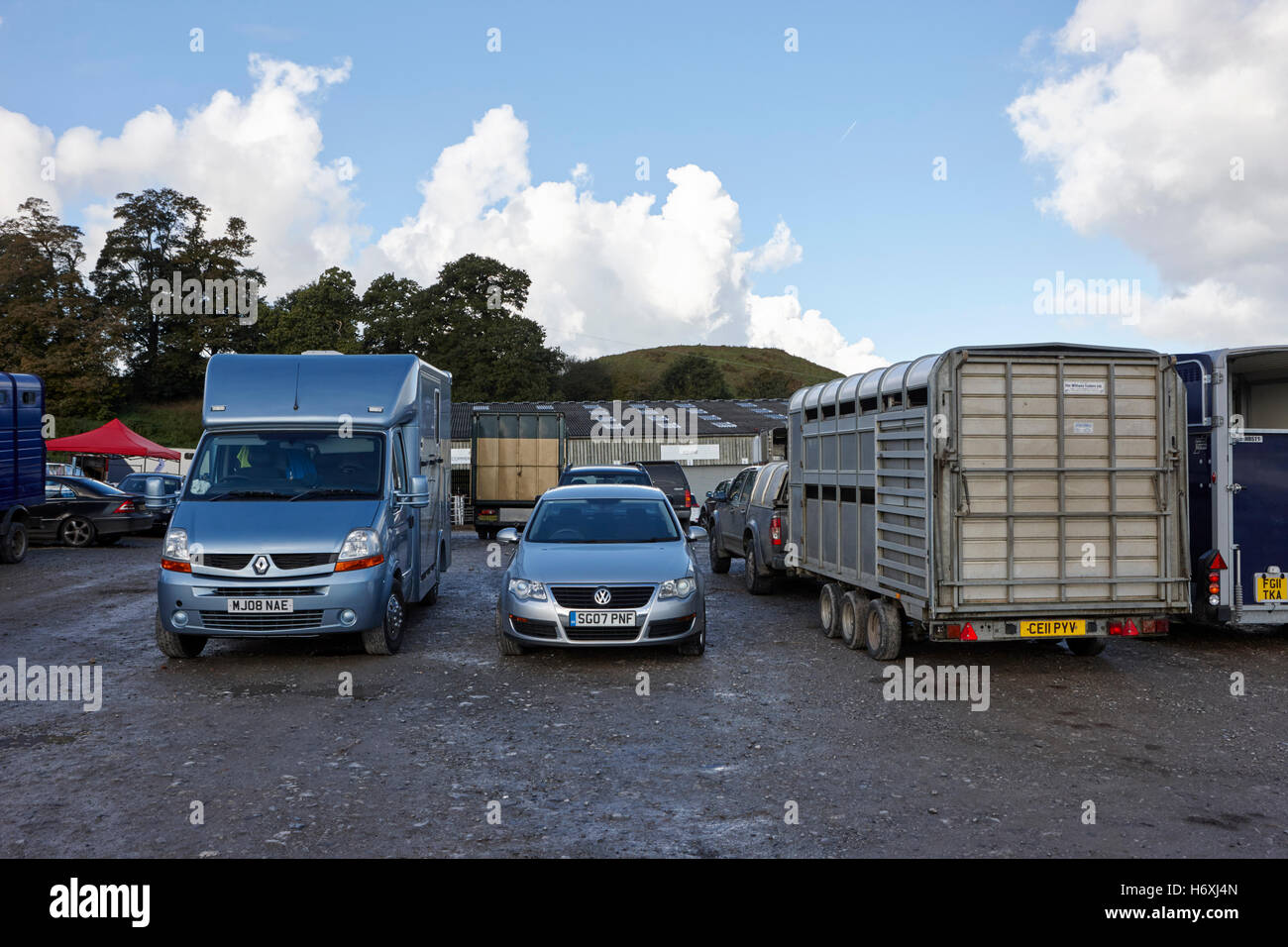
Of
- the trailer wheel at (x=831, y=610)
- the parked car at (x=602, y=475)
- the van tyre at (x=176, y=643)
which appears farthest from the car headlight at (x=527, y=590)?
the parked car at (x=602, y=475)

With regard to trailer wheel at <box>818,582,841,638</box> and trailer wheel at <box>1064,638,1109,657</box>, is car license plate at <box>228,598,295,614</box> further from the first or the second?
trailer wheel at <box>1064,638,1109,657</box>

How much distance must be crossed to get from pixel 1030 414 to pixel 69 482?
74.5 ft

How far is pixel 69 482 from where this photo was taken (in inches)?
938

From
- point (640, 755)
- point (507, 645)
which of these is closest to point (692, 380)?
point (507, 645)

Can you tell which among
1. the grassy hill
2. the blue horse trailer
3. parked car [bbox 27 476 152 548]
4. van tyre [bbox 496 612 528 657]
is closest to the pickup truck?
van tyre [bbox 496 612 528 657]

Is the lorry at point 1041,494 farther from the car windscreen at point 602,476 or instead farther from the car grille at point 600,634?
the car windscreen at point 602,476

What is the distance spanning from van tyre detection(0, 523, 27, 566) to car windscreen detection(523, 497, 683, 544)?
13.6m

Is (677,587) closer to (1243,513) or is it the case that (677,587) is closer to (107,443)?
(1243,513)

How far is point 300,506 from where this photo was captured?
9.23 metres

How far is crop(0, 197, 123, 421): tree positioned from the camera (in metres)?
56.1

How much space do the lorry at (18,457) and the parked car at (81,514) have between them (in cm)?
354

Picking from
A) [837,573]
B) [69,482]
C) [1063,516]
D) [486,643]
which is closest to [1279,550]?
[1063,516]

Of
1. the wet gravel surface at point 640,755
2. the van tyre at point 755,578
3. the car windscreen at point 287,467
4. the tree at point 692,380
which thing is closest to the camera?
the wet gravel surface at point 640,755

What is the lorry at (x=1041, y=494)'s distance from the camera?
27.0ft
